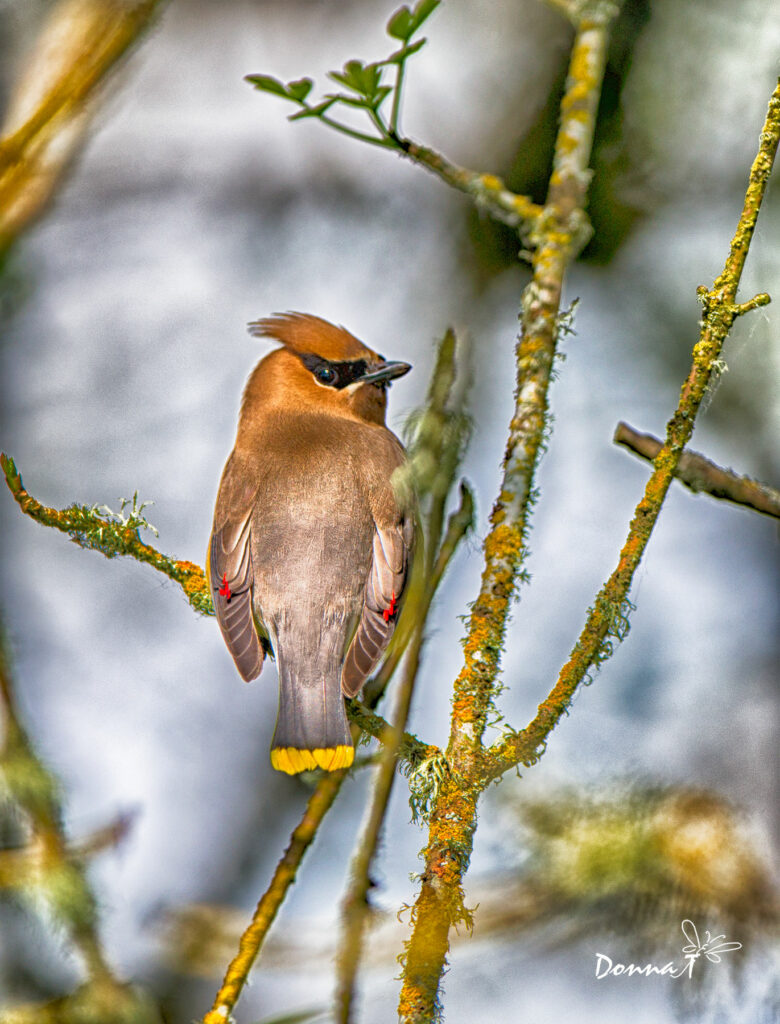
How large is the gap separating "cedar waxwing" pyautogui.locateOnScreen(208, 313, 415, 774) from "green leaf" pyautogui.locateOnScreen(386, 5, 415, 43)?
1.67 meters

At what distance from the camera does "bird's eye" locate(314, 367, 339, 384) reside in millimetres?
4527

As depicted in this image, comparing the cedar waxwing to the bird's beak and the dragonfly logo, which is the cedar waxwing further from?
the dragonfly logo

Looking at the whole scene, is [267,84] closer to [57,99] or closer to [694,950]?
[57,99]

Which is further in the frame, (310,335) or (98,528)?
(310,335)

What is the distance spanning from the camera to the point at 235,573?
3.68 metres

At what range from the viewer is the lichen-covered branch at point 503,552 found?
77.5 inches

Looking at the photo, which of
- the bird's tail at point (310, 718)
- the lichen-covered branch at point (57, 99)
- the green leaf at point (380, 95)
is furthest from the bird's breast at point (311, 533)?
the green leaf at point (380, 95)

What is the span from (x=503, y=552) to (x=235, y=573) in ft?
4.85

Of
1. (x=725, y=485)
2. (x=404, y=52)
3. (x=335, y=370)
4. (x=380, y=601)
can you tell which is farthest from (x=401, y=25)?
(x=335, y=370)

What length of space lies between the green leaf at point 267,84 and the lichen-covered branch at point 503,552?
602 mm

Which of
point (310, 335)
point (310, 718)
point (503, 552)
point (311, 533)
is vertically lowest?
point (503, 552)

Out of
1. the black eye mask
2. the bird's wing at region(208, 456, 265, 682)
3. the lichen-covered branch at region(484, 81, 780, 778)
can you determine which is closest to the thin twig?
the lichen-covered branch at region(484, 81, 780, 778)

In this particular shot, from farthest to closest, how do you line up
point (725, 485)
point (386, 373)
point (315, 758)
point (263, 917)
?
point (386, 373) < point (315, 758) < point (725, 485) < point (263, 917)

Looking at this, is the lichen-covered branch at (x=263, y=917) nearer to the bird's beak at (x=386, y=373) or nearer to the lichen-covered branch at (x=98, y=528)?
the lichen-covered branch at (x=98, y=528)
